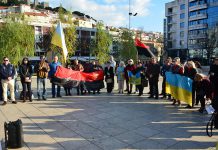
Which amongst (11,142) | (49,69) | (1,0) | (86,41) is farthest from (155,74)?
(1,0)

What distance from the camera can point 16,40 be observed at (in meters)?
31.6

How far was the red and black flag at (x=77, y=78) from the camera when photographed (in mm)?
13758

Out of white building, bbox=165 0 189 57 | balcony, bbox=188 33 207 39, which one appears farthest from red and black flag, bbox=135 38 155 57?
white building, bbox=165 0 189 57

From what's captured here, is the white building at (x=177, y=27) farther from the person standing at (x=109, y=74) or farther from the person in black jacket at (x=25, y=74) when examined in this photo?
the person in black jacket at (x=25, y=74)

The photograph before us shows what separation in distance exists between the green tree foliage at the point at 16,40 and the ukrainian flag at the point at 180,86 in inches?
830

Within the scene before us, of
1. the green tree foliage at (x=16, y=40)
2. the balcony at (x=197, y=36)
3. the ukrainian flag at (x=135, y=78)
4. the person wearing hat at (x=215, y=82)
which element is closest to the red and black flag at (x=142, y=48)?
the ukrainian flag at (x=135, y=78)

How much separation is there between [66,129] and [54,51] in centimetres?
2657

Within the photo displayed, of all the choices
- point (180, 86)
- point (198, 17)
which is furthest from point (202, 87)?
point (198, 17)

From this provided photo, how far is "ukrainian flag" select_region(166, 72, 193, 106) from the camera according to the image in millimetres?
10898

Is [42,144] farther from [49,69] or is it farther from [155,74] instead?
[155,74]

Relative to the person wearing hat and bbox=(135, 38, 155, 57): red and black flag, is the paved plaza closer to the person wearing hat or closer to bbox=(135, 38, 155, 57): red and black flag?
the person wearing hat

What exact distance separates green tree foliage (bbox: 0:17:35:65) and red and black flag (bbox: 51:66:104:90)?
55.1 feet

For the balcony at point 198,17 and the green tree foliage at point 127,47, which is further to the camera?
the balcony at point 198,17

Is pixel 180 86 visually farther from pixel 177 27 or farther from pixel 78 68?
pixel 177 27
